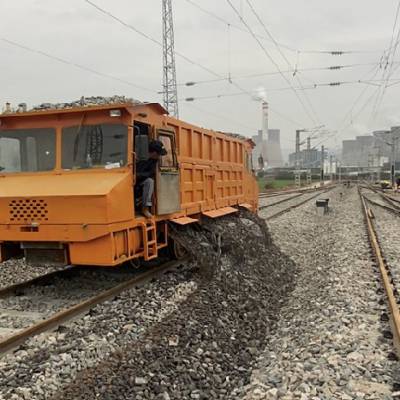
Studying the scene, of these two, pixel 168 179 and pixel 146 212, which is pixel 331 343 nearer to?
pixel 146 212

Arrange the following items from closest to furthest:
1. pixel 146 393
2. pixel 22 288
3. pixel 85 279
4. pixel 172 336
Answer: pixel 146 393 → pixel 172 336 → pixel 22 288 → pixel 85 279

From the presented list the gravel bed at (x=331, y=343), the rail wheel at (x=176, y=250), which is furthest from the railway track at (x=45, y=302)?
the gravel bed at (x=331, y=343)

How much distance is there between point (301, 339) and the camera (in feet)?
20.2

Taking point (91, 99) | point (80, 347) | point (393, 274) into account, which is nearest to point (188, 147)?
point (91, 99)

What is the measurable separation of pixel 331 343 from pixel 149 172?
401 cm

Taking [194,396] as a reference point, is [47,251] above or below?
above

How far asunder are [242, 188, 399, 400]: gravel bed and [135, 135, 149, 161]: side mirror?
3260 mm

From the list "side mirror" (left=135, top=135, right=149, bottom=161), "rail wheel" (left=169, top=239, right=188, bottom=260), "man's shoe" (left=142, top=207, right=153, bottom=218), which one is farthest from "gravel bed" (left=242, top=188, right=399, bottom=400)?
"side mirror" (left=135, top=135, right=149, bottom=161)

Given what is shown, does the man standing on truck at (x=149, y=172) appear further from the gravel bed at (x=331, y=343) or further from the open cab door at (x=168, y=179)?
the gravel bed at (x=331, y=343)

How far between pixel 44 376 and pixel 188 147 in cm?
600

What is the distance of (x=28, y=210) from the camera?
6910 mm

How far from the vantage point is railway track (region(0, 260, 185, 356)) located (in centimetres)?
568

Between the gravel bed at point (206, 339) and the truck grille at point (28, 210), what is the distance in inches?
90.5

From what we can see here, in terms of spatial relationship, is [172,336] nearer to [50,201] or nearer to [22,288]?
[50,201]
